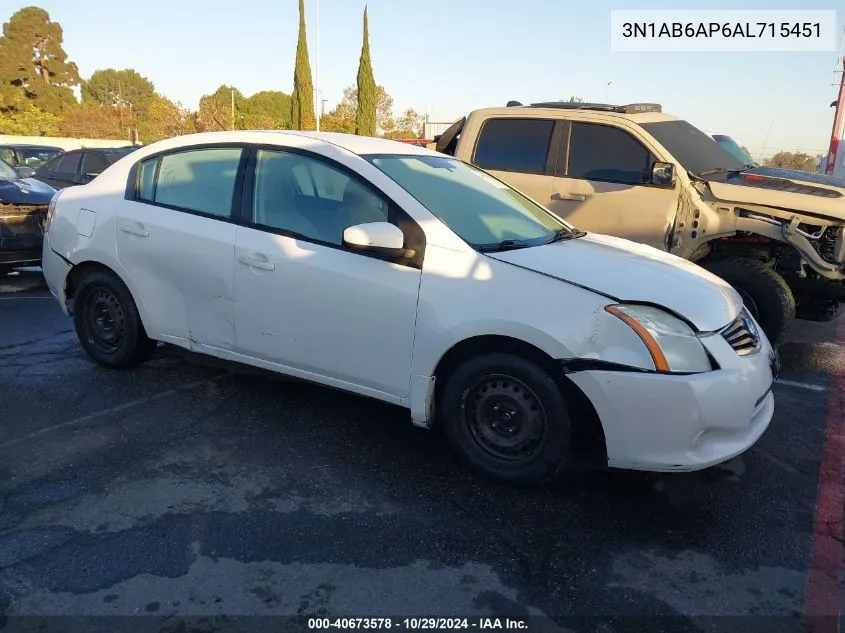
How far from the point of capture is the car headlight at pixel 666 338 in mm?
2801

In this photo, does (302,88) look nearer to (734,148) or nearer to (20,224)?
(20,224)

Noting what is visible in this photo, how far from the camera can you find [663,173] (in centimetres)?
556

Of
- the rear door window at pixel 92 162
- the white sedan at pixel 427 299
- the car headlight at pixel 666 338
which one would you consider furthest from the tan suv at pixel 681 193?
the rear door window at pixel 92 162

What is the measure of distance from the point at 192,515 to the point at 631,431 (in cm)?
196

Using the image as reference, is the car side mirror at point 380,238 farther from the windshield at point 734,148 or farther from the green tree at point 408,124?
the green tree at point 408,124

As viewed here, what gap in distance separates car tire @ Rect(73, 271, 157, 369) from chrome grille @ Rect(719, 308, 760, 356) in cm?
356

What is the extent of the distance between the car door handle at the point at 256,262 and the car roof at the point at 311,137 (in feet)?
2.39

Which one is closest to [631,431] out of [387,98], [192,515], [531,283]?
[531,283]

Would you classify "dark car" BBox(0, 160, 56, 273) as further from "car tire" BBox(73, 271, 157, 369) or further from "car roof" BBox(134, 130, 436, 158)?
"car roof" BBox(134, 130, 436, 158)

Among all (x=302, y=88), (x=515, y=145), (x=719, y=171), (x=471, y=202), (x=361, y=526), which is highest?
(x=302, y=88)

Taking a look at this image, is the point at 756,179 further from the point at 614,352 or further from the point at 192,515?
the point at 192,515

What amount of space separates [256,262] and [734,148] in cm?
622

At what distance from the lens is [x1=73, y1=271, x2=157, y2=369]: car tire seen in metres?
4.38

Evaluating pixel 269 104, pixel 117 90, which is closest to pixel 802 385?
pixel 269 104
